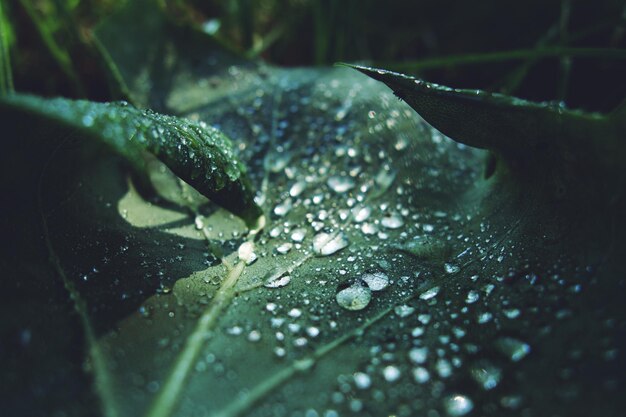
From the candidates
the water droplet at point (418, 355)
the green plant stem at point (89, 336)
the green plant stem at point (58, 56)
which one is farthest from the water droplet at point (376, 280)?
the green plant stem at point (58, 56)

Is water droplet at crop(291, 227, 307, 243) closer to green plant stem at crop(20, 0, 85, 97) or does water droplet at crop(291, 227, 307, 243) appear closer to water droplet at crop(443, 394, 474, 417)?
water droplet at crop(443, 394, 474, 417)

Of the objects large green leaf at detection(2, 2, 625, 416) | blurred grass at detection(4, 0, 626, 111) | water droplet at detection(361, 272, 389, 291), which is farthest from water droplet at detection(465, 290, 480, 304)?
blurred grass at detection(4, 0, 626, 111)

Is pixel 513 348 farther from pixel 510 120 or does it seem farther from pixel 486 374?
pixel 510 120

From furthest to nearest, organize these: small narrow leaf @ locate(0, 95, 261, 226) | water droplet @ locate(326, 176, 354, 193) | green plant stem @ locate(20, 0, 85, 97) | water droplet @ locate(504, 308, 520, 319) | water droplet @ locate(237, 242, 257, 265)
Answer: green plant stem @ locate(20, 0, 85, 97)
water droplet @ locate(326, 176, 354, 193)
water droplet @ locate(237, 242, 257, 265)
water droplet @ locate(504, 308, 520, 319)
small narrow leaf @ locate(0, 95, 261, 226)

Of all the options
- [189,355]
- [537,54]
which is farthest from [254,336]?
[537,54]

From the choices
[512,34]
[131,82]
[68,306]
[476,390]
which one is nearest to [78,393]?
[68,306]

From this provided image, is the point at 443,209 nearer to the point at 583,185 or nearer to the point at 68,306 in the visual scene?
the point at 583,185
